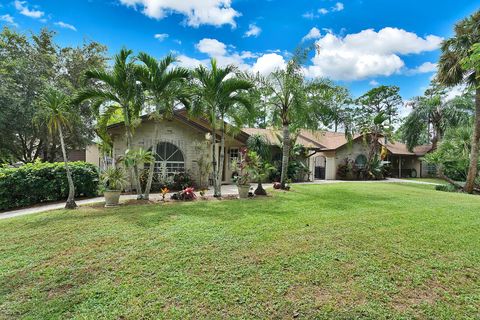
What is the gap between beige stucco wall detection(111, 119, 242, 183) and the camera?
46.5ft

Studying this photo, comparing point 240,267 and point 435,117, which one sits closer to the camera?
point 240,267

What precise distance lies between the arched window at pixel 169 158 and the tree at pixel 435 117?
27.9 m

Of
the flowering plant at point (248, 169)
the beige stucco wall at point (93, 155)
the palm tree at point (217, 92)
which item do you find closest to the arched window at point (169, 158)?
the palm tree at point (217, 92)

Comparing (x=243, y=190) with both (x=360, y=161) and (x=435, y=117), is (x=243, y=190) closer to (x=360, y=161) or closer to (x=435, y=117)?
(x=360, y=161)

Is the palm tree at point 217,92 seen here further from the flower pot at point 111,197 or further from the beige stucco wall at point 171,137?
the flower pot at point 111,197

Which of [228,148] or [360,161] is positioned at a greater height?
[228,148]

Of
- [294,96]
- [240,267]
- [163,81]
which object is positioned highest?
[294,96]

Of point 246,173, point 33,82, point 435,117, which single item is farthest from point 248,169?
point 435,117

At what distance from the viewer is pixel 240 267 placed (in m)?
4.57

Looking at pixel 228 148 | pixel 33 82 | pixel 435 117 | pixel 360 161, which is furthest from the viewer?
pixel 435 117

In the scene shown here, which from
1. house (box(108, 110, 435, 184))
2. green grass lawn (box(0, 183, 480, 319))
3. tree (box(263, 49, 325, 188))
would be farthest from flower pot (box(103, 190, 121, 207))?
tree (box(263, 49, 325, 188))

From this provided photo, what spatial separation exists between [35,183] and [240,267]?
34.6 ft

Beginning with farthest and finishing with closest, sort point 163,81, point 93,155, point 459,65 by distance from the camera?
1. point 93,155
2. point 459,65
3. point 163,81

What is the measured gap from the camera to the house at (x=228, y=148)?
14461 mm
